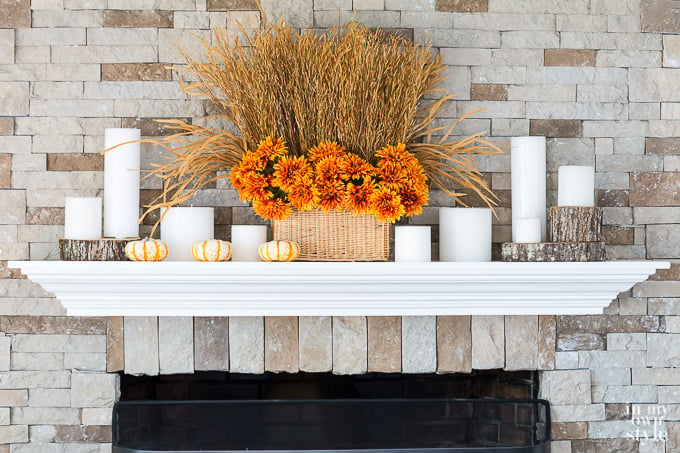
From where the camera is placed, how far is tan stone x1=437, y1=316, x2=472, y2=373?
1.64m

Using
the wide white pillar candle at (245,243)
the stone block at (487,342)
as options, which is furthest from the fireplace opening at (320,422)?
the wide white pillar candle at (245,243)

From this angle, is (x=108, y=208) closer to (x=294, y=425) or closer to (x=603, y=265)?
(x=294, y=425)

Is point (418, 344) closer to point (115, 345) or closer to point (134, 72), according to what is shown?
point (115, 345)

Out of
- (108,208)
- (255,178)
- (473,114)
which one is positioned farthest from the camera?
(473,114)

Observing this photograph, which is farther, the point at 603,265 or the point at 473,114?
the point at 473,114

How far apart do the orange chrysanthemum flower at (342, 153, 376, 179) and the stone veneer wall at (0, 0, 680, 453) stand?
0.30 m

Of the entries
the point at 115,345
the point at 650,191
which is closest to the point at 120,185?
the point at 115,345

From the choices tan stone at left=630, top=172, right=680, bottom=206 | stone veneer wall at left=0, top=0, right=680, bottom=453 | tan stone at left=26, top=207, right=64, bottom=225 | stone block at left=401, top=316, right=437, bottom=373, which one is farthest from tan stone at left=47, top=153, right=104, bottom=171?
tan stone at left=630, top=172, right=680, bottom=206

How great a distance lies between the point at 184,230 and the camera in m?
1.55

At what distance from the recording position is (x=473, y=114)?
1.70 m

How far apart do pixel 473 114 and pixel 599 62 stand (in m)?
0.35

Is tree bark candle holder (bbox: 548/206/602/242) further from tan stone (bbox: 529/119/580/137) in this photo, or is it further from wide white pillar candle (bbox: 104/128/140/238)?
wide white pillar candle (bbox: 104/128/140/238)

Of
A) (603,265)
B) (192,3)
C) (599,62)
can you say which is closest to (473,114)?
(599,62)

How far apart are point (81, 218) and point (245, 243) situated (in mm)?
376
